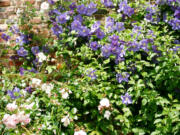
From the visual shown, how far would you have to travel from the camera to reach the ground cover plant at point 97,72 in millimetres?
2232

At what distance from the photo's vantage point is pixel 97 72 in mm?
2438

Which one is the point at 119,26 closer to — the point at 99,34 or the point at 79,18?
the point at 99,34

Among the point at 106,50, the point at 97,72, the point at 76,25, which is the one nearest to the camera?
the point at 97,72

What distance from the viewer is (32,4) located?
122 inches

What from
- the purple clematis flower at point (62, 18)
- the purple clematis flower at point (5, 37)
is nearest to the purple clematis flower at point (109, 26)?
the purple clematis flower at point (62, 18)

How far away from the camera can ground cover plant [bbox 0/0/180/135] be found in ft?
7.32

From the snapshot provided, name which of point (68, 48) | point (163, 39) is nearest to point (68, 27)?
point (68, 48)

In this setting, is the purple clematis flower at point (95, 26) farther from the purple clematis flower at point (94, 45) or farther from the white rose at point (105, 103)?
the white rose at point (105, 103)

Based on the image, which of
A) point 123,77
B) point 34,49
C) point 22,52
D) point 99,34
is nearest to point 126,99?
point 123,77

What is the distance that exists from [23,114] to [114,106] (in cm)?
85

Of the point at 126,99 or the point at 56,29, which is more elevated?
the point at 56,29

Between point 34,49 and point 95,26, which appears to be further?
point 34,49

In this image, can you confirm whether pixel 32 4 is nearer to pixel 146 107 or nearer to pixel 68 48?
pixel 68 48

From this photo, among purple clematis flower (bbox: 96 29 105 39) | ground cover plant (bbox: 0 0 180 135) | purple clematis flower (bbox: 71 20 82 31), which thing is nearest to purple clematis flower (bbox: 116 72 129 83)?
ground cover plant (bbox: 0 0 180 135)
